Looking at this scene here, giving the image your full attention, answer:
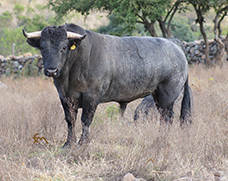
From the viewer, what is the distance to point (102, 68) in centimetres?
379

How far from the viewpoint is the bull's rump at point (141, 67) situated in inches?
161

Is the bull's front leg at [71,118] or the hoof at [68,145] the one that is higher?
the bull's front leg at [71,118]

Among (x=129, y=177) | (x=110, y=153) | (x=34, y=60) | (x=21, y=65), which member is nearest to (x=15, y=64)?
(x=21, y=65)

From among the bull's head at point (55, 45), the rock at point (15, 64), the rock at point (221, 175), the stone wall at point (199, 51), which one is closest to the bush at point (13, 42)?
the rock at point (15, 64)

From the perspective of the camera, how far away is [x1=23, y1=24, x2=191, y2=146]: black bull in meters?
3.36

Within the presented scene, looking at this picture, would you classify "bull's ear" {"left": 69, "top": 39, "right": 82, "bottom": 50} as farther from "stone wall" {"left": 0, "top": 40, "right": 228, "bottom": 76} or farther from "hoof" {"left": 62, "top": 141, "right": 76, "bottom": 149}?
"stone wall" {"left": 0, "top": 40, "right": 228, "bottom": 76}

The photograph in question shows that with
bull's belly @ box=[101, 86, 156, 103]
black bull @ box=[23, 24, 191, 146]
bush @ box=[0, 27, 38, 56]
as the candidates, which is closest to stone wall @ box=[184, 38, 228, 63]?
black bull @ box=[23, 24, 191, 146]

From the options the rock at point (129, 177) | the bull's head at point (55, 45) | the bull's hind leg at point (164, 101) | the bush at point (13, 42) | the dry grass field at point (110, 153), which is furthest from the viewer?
the bush at point (13, 42)

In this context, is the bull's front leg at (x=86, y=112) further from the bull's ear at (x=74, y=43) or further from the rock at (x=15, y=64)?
the rock at (x=15, y=64)

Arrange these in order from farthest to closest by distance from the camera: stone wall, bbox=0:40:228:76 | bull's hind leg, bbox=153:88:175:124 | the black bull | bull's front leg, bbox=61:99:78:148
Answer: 1. stone wall, bbox=0:40:228:76
2. bull's hind leg, bbox=153:88:175:124
3. bull's front leg, bbox=61:99:78:148
4. the black bull

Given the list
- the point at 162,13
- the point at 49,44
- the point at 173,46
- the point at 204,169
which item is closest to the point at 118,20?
the point at 162,13

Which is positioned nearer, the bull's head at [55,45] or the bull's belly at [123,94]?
the bull's head at [55,45]

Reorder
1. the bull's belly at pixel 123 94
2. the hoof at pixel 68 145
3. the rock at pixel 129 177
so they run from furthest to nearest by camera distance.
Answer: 1. the bull's belly at pixel 123 94
2. the hoof at pixel 68 145
3. the rock at pixel 129 177

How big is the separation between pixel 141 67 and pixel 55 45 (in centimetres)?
153
